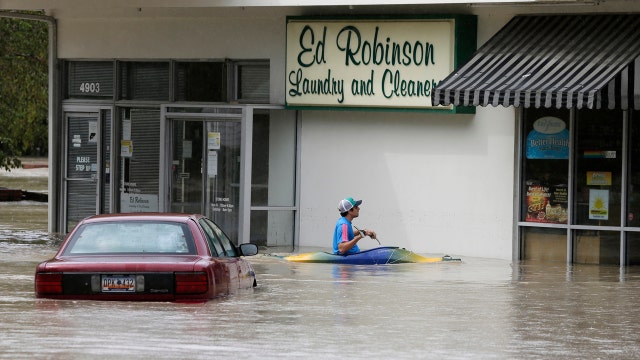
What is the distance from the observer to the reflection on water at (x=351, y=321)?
37.2 ft

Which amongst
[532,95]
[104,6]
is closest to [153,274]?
[532,95]

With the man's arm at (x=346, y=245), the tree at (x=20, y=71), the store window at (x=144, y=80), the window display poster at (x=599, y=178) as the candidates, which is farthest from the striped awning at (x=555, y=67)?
the tree at (x=20, y=71)

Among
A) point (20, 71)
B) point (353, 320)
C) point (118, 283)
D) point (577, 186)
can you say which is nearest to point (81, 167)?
point (577, 186)

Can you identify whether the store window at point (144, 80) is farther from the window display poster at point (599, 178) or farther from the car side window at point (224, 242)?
the car side window at point (224, 242)

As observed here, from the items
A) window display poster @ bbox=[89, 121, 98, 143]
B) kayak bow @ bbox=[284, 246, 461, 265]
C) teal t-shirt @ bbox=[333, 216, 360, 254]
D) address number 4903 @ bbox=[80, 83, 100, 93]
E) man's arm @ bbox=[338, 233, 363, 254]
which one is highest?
address number 4903 @ bbox=[80, 83, 100, 93]

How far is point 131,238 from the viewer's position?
44.9 ft

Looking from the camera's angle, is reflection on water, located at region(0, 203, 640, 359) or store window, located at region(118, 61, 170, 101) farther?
store window, located at region(118, 61, 170, 101)

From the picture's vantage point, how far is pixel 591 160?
2131 cm

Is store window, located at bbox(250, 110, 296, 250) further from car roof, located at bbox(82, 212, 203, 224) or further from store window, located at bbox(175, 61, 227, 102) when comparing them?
car roof, located at bbox(82, 212, 203, 224)

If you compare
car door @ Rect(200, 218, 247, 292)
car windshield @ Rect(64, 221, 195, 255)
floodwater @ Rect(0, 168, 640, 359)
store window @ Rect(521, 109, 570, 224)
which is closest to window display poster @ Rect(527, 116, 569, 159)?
store window @ Rect(521, 109, 570, 224)

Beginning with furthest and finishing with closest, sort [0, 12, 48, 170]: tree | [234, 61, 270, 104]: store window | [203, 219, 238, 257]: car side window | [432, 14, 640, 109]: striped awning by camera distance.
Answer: [0, 12, 48, 170]: tree, [234, 61, 270, 104]: store window, [432, 14, 640, 109]: striped awning, [203, 219, 238, 257]: car side window

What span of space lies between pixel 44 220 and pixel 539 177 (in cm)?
1285

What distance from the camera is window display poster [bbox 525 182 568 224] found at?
21578 mm

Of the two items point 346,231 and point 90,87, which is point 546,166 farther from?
point 90,87
